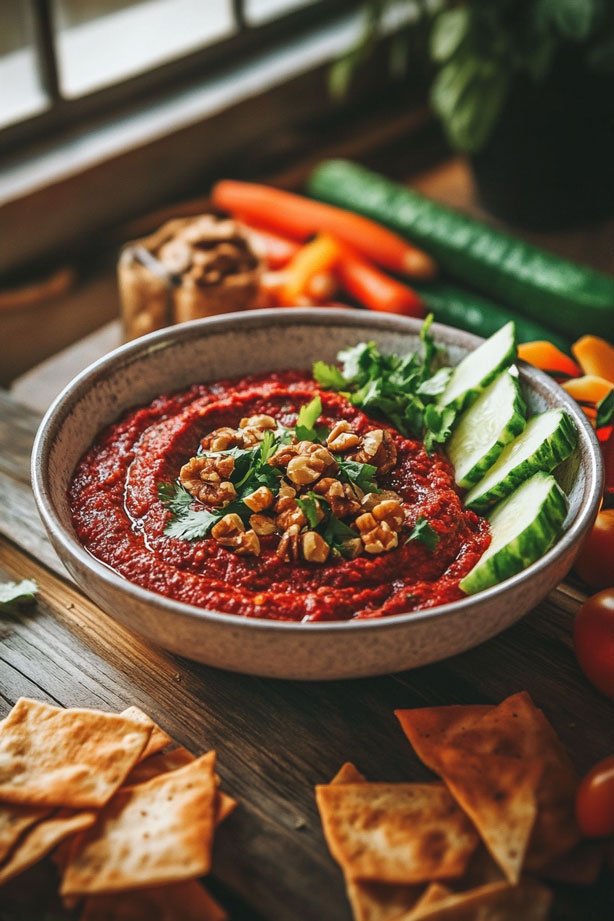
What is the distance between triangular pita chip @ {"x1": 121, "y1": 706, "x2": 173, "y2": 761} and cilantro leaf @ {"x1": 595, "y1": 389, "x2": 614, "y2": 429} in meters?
1.42

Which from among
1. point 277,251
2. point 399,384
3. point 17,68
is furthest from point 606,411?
point 17,68

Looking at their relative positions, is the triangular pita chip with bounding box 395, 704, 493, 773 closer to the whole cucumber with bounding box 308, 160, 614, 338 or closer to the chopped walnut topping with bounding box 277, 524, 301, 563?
the chopped walnut topping with bounding box 277, 524, 301, 563

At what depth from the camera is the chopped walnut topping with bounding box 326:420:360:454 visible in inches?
95.8

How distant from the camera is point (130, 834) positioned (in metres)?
1.83

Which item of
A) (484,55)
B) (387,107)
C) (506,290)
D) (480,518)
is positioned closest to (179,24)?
(387,107)

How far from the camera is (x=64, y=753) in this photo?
1972 millimetres

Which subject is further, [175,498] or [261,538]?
[175,498]

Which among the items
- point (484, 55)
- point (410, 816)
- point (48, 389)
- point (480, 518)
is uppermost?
point (484, 55)

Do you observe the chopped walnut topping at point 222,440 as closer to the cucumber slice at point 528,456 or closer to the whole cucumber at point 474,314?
the cucumber slice at point 528,456

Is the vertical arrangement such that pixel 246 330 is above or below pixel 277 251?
above

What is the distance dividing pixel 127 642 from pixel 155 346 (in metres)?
0.89

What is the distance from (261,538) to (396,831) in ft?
2.31

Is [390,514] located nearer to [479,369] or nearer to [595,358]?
[479,369]

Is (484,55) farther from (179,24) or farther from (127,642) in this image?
(127,642)
